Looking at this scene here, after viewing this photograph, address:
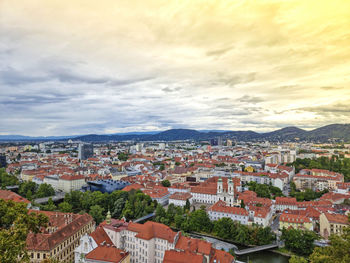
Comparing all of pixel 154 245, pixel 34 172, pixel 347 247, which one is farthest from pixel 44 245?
pixel 34 172

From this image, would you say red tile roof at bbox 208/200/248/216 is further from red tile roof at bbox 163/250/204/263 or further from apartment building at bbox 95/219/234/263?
red tile roof at bbox 163/250/204/263

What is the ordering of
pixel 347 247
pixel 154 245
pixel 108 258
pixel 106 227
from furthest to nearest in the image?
pixel 106 227 → pixel 154 245 → pixel 108 258 → pixel 347 247

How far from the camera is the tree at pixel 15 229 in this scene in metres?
14.2

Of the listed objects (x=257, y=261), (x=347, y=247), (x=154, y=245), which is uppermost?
(x=347, y=247)

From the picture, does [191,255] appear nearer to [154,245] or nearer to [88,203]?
[154,245]

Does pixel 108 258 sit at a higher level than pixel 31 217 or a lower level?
lower

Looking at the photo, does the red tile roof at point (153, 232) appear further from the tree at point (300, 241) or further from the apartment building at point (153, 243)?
the tree at point (300, 241)

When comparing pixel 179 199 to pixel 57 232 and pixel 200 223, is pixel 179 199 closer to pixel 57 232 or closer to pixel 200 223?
pixel 200 223

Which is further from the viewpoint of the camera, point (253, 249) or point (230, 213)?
point (230, 213)

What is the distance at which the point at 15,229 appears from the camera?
16.9 meters

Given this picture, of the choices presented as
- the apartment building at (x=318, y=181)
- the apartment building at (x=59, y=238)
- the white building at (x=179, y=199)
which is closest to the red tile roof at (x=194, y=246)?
the apartment building at (x=59, y=238)

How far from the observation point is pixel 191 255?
80.2ft

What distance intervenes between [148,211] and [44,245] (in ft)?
70.7

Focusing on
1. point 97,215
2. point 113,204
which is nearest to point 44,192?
point 113,204
